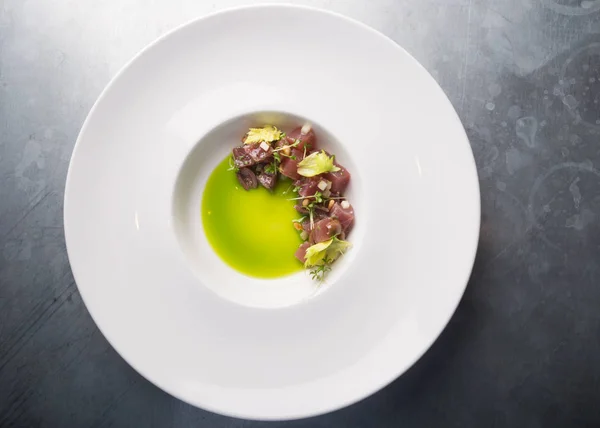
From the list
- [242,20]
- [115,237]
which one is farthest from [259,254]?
[242,20]

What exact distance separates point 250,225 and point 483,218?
0.93 meters

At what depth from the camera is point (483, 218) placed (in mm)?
2277

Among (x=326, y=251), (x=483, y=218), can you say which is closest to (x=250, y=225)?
(x=326, y=251)

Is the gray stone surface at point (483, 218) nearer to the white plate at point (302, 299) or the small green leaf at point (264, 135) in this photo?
the white plate at point (302, 299)

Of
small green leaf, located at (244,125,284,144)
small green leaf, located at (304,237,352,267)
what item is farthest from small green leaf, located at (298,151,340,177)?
small green leaf, located at (304,237,352,267)

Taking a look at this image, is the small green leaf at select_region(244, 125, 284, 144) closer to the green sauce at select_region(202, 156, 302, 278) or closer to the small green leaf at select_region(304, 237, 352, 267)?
the green sauce at select_region(202, 156, 302, 278)

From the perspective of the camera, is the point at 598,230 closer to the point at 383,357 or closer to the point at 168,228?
the point at 383,357

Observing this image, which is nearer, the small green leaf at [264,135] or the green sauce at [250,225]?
the small green leaf at [264,135]

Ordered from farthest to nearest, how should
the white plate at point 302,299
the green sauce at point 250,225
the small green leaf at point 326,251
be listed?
the green sauce at point 250,225 → the small green leaf at point 326,251 → the white plate at point 302,299

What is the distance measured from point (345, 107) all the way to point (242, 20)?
0.46m

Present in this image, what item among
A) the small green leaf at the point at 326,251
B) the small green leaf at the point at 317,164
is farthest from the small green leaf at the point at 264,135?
the small green leaf at the point at 326,251

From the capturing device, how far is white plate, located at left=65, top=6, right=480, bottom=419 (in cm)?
193

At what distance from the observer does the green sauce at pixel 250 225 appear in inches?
89.2

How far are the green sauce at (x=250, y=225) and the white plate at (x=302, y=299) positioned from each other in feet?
0.95
